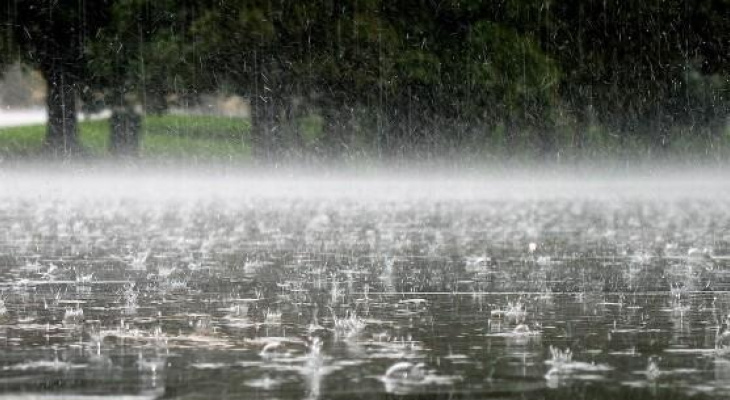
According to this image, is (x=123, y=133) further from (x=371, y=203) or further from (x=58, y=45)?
(x=371, y=203)

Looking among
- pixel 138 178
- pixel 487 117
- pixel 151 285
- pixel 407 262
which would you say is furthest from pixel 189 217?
pixel 487 117

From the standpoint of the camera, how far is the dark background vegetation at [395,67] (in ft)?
134

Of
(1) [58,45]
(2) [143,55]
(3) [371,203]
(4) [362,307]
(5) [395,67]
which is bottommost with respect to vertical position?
(4) [362,307]

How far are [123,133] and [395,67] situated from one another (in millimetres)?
8805

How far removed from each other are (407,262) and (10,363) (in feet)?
22.1

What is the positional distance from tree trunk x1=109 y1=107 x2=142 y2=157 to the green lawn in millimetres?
468

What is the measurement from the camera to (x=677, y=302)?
9.55 meters

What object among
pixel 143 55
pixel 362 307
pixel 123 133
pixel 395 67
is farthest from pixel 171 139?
pixel 362 307

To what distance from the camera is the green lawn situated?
47.3m

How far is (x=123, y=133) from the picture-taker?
45.0 m

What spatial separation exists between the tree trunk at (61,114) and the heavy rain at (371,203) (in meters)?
0.08

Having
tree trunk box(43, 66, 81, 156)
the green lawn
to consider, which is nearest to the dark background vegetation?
tree trunk box(43, 66, 81, 156)

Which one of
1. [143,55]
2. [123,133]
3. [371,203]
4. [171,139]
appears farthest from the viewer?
[171,139]

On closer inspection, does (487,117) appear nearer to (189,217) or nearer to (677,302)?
(189,217)
